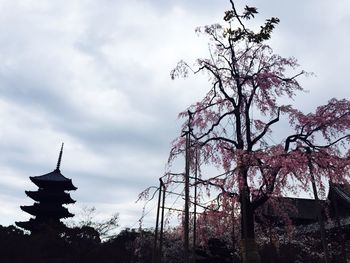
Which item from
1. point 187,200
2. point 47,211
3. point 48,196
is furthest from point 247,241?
point 48,196

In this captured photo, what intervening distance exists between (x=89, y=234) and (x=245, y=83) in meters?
23.7

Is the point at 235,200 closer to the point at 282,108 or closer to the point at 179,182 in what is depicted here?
the point at 179,182

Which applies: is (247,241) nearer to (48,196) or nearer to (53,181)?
(53,181)

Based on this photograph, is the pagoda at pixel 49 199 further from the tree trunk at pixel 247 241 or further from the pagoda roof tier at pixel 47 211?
the tree trunk at pixel 247 241

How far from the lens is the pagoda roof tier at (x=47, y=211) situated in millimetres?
45906

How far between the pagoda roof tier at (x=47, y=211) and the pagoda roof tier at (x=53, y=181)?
246 centimetres

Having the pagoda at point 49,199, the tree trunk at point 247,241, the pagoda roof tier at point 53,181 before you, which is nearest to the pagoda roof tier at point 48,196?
the pagoda at point 49,199

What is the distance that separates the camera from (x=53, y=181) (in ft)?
154

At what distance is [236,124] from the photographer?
666 inches

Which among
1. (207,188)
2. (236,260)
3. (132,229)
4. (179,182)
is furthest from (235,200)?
(132,229)

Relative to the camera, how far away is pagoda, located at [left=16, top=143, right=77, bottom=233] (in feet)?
151

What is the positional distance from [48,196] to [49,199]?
1.96 feet

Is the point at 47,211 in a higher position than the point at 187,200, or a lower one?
higher

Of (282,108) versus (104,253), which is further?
(104,253)
